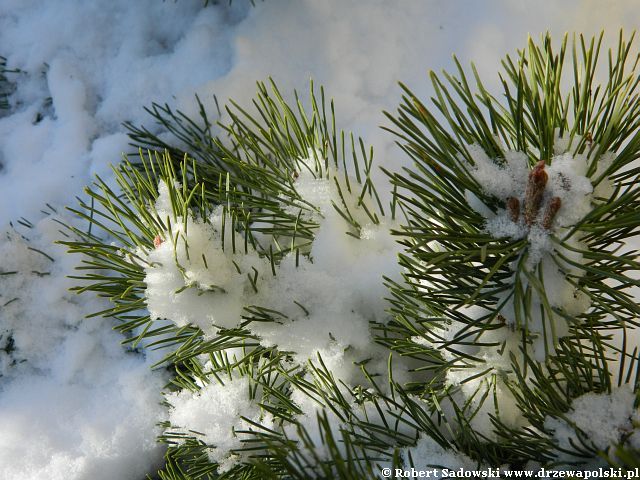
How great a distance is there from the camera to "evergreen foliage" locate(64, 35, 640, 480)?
56 centimetres

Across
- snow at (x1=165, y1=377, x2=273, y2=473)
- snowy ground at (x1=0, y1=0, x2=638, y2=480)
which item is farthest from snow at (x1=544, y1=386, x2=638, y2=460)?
snowy ground at (x1=0, y1=0, x2=638, y2=480)

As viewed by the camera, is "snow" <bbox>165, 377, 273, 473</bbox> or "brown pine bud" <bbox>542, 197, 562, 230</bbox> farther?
"snow" <bbox>165, 377, 273, 473</bbox>

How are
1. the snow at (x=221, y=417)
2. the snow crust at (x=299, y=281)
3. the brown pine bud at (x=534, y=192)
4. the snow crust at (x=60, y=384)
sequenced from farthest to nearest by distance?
the snow crust at (x=60, y=384) < the snow at (x=221, y=417) < the snow crust at (x=299, y=281) < the brown pine bud at (x=534, y=192)

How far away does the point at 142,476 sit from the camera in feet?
3.30

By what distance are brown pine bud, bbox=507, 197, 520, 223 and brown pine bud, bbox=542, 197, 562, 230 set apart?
25mm

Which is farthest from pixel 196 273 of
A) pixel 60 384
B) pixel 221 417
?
pixel 60 384

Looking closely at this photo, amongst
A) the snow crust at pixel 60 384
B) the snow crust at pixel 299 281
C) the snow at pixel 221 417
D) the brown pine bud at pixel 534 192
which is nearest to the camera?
the brown pine bud at pixel 534 192

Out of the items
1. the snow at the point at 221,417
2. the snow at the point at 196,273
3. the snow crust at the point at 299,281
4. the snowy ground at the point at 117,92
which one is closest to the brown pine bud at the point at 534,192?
the snow crust at the point at 299,281

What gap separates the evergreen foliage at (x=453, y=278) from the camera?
1.84 ft

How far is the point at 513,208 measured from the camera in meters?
0.57

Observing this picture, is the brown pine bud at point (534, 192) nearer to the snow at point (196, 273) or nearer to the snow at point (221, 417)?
the snow at point (196, 273)

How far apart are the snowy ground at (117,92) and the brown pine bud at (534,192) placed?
0.53 m

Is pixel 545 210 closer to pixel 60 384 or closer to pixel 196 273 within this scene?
pixel 196 273

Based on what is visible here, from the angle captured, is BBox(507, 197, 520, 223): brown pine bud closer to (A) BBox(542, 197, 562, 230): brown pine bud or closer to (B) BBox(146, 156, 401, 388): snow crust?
(A) BBox(542, 197, 562, 230): brown pine bud
